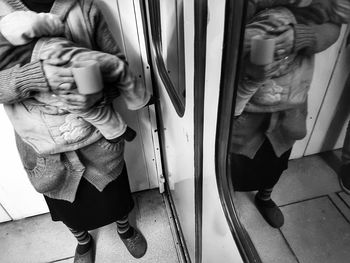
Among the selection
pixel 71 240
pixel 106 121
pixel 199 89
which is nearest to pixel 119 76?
pixel 106 121

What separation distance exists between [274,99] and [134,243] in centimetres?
147

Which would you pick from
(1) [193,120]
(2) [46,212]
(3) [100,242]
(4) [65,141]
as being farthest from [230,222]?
(2) [46,212]

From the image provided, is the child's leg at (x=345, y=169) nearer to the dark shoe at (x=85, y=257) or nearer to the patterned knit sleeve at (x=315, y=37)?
the patterned knit sleeve at (x=315, y=37)

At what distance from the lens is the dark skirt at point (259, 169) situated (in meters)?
0.39

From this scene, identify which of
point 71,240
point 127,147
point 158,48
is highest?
point 158,48

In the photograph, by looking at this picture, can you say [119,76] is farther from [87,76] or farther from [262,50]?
[262,50]

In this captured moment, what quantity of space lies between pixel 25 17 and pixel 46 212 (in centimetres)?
142

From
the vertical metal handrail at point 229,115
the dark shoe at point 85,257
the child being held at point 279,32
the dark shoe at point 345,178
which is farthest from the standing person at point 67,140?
the dark shoe at point 345,178

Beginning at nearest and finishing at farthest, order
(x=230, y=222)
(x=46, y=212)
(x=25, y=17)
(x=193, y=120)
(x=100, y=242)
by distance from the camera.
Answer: (x=230, y=222) → (x=193, y=120) → (x=25, y=17) → (x=100, y=242) → (x=46, y=212)

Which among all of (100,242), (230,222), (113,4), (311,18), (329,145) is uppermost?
(311,18)

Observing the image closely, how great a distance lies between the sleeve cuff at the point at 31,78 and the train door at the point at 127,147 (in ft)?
1.43

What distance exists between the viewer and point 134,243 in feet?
5.24

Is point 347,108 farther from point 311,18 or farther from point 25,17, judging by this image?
point 25,17

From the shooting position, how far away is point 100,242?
5.49 ft
